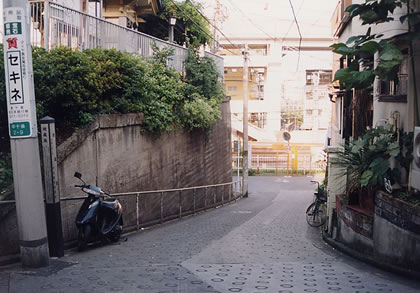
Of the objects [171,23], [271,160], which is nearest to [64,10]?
[171,23]

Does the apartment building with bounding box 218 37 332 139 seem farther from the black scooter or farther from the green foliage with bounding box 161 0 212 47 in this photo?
the black scooter

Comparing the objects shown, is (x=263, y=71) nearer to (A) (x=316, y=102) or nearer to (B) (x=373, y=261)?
(A) (x=316, y=102)

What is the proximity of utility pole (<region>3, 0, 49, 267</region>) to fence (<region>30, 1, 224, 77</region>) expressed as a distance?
141 inches

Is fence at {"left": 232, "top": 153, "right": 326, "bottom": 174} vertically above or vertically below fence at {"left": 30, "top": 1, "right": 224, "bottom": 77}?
below

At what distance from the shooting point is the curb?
20.9ft

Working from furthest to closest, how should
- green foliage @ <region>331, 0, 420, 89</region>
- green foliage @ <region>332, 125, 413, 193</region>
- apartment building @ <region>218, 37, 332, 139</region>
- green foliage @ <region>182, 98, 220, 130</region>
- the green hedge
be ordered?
apartment building @ <region>218, 37, 332, 139</region> → green foliage @ <region>182, 98, 220, 130</region> → the green hedge → green foliage @ <region>332, 125, 413, 193</region> → green foliage @ <region>331, 0, 420, 89</region>

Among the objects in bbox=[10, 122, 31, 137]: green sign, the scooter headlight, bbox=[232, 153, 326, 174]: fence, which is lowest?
bbox=[232, 153, 326, 174]: fence

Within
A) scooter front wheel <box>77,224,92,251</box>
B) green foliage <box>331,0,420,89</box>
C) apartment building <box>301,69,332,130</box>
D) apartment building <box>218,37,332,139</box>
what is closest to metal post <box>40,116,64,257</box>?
scooter front wheel <box>77,224,92,251</box>

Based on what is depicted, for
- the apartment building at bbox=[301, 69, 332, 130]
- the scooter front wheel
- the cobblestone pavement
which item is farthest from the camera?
the apartment building at bbox=[301, 69, 332, 130]

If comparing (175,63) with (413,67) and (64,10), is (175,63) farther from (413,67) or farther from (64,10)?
(413,67)

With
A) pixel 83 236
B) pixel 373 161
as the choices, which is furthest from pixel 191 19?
pixel 83 236

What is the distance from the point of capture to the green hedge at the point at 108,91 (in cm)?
841

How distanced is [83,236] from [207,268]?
2475 millimetres

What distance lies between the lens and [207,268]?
6703 mm
